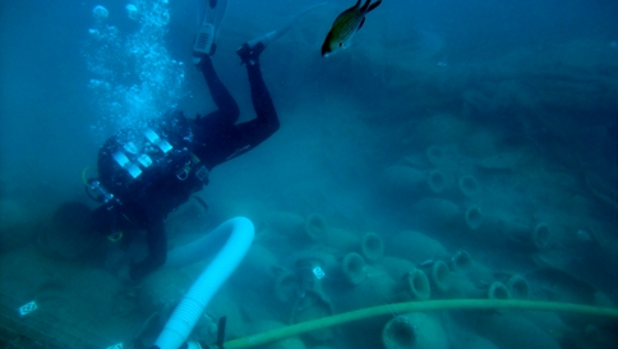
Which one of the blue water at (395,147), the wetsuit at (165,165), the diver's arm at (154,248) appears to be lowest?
→ the blue water at (395,147)

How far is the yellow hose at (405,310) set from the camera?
→ 141 inches

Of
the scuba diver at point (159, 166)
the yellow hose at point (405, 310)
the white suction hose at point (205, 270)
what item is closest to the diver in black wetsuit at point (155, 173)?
the scuba diver at point (159, 166)

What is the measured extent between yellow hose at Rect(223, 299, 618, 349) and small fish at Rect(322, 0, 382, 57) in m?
3.28

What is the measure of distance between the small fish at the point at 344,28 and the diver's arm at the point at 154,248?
383 cm

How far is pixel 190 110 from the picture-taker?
48.6ft

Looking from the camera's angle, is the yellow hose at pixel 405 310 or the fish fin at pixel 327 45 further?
the yellow hose at pixel 405 310

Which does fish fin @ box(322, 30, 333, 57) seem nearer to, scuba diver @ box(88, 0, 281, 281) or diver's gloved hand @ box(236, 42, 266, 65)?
scuba diver @ box(88, 0, 281, 281)

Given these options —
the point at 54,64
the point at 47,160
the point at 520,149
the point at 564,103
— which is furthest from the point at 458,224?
the point at 54,64

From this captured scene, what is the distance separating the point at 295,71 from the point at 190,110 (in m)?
6.03

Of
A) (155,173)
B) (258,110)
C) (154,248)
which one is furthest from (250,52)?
(154,248)

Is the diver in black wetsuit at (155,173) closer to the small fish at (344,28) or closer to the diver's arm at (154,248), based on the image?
the diver's arm at (154,248)

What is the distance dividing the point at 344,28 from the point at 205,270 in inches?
126

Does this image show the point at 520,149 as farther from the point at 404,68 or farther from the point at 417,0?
the point at 417,0

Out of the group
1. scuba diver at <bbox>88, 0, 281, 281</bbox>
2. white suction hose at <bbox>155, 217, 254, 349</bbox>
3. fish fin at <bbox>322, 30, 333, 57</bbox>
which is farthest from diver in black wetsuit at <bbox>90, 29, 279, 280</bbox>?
fish fin at <bbox>322, 30, 333, 57</bbox>
